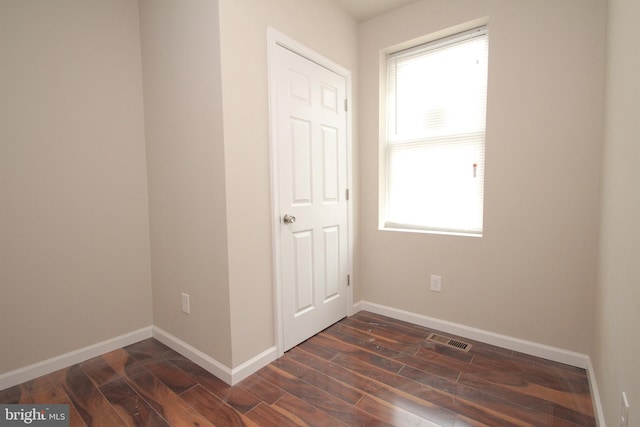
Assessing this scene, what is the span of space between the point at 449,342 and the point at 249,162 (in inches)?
76.7

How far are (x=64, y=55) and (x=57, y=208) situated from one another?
98 centimetres

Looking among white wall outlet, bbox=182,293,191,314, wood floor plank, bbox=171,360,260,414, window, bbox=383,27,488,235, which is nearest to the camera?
wood floor plank, bbox=171,360,260,414

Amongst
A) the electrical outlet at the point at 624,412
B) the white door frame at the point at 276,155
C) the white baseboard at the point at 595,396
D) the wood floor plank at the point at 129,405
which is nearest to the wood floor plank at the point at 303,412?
the white door frame at the point at 276,155

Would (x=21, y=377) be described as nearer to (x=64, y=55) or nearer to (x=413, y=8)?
(x=64, y=55)

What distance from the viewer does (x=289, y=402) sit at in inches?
64.1

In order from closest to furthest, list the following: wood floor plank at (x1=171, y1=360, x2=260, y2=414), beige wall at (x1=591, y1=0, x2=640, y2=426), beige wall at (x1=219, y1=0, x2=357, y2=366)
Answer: beige wall at (x1=591, y1=0, x2=640, y2=426) → wood floor plank at (x1=171, y1=360, x2=260, y2=414) → beige wall at (x1=219, y1=0, x2=357, y2=366)

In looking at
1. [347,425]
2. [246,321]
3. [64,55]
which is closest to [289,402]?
[347,425]

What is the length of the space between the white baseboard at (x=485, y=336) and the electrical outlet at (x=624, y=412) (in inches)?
40.0

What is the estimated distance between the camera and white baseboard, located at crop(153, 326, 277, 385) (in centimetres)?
180

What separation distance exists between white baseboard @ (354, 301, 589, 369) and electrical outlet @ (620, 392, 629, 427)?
3.33ft

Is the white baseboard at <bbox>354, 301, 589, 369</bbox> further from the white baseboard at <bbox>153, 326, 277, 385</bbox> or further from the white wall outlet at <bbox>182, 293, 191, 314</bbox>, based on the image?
the white wall outlet at <bbox>182, 293, 191, 314</bbox>

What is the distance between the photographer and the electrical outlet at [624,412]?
3.34ft

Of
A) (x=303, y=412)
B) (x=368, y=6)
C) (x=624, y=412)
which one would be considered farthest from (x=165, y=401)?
(x=368, y=6)

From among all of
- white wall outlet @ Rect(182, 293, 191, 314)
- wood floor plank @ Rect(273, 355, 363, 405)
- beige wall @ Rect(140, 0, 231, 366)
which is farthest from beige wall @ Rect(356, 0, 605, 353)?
white wall outlet @ Rect(182, 293, 191, 314)
